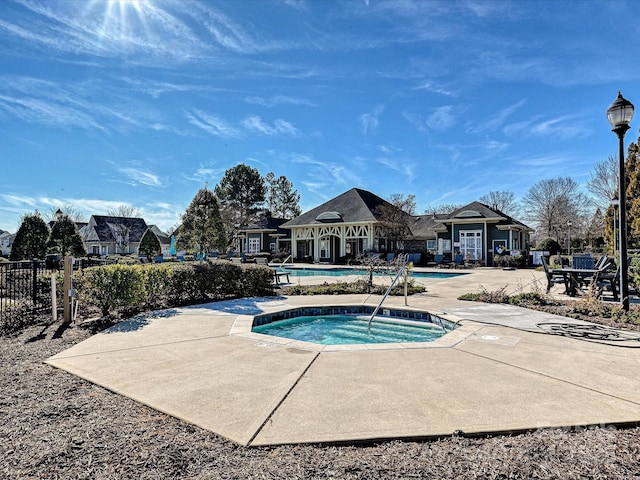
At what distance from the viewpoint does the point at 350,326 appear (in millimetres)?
7609

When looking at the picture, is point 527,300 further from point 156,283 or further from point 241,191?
point 241,191

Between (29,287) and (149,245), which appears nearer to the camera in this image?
(29,287)

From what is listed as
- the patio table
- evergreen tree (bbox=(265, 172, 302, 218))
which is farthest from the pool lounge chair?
evergreen tree (bbox=(265, 172, 302, 218))

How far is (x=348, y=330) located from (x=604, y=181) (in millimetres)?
39886

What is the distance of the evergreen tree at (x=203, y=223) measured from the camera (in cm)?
1141

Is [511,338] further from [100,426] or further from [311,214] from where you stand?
[311,214]

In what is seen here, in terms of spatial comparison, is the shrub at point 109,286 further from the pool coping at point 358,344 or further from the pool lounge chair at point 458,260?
the pool lounge chair at point 458,260

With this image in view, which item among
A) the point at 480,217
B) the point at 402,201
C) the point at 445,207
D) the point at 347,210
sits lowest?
the point at 480,217

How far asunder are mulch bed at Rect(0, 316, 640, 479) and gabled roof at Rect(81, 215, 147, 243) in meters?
52.2

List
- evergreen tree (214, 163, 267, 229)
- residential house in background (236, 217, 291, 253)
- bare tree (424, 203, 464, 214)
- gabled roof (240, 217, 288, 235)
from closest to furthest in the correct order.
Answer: residential house in background (236, 217, 291, 253), gabled roof (240, 217, 288, 235), evergreen tree (214, 163, 267, 229), bare tree (424, 203, 464, 214)

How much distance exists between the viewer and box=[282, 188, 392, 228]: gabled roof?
30.1 meters

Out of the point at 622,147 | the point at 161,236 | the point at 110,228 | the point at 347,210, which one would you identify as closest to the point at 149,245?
the point at 347,210

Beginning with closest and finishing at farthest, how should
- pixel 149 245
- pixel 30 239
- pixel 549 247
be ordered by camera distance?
pixel 30 239 → pixel 149 245 → pixel 549 247

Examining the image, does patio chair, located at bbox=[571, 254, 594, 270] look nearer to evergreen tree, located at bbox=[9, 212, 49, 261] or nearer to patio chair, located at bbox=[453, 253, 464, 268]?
patio chair, located at bbox=[453, 253, 464, 268]
